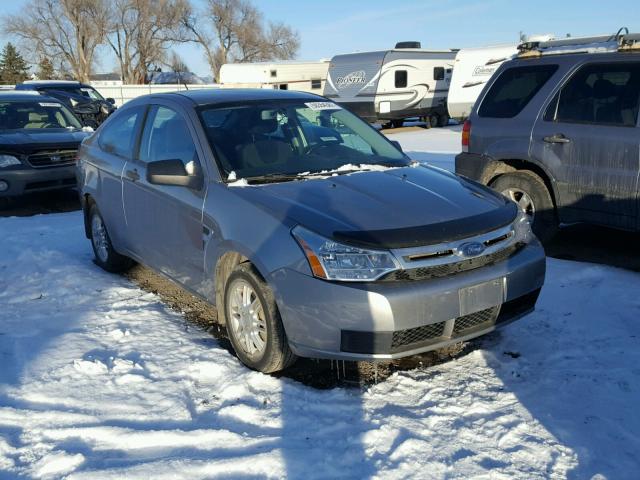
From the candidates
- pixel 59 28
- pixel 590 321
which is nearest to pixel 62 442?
pixel 590 321

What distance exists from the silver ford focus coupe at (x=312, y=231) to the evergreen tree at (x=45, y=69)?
6305 centimetres

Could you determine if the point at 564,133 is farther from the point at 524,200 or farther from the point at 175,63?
the point at 175,63

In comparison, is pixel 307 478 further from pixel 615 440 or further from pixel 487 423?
pixel 615 440

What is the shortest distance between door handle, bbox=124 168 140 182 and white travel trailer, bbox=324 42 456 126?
61.8 ft

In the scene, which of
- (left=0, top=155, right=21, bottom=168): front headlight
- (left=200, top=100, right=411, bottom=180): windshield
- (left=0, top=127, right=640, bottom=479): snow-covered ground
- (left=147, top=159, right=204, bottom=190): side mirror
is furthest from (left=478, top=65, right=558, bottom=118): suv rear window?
(left=0, top=155, right=21, bottom=168): front headlight

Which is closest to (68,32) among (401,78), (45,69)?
(45,69)

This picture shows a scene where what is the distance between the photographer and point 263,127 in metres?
4.57

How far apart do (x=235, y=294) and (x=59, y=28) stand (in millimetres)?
64261

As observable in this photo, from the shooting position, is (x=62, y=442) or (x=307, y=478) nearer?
(x=307, y=478)

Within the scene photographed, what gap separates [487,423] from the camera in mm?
3217

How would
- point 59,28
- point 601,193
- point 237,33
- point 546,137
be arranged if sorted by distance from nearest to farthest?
point 601,193
point 546,137
point 59,28
point 237,33

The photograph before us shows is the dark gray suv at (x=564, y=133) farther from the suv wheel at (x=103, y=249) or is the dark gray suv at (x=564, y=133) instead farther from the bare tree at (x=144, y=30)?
the bare tree at (x=144, y=30)

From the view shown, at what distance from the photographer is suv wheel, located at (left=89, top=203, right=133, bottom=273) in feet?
19.0

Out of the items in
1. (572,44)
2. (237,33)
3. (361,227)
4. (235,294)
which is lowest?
(235,294)
